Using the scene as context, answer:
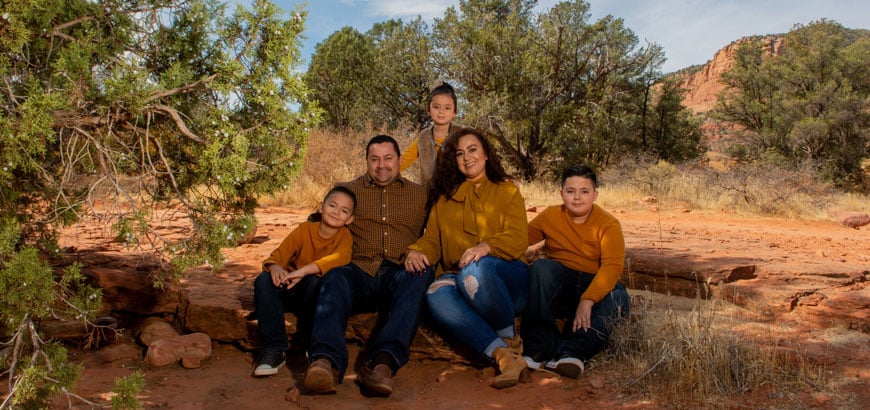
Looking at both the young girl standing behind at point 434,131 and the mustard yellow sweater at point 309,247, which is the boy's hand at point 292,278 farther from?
the young girl standing behind at point 434,131

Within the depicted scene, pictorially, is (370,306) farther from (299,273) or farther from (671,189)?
(671,189)

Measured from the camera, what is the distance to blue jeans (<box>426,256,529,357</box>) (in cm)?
371

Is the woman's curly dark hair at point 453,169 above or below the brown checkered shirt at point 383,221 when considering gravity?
above

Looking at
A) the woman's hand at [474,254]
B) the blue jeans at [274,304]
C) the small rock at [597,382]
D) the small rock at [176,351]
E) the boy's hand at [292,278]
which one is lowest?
the small rock at [597,382]

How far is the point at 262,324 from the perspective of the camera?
151 inches

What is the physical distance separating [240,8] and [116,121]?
2.88 feet

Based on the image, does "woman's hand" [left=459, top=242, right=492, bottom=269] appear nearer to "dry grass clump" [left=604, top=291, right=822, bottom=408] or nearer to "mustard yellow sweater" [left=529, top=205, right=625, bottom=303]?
"mustard yellow sweater" [left=529, top=205, right=625, bottom=303]

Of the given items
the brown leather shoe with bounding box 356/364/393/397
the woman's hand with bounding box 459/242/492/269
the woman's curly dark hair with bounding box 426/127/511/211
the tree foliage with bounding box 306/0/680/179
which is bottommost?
the brown leather shoe with bounding box 356/364/393/397

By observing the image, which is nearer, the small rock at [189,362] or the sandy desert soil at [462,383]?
the sandy desert soil at [462,383]

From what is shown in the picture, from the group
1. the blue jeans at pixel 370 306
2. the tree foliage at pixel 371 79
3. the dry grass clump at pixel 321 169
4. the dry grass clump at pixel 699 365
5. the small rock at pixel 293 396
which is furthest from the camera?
the tree foliage at pixel 371 79

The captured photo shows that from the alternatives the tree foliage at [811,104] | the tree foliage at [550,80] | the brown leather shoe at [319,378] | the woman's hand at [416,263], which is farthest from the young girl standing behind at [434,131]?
the tree foliage at [811,104]

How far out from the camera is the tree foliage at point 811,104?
18656 mm

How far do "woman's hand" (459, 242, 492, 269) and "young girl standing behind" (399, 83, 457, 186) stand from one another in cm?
102

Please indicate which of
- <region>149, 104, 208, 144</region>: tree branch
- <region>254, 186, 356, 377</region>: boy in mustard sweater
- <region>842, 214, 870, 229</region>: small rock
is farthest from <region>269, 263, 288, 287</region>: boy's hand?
<region>842, 214, 870, 229</region>: small rock
